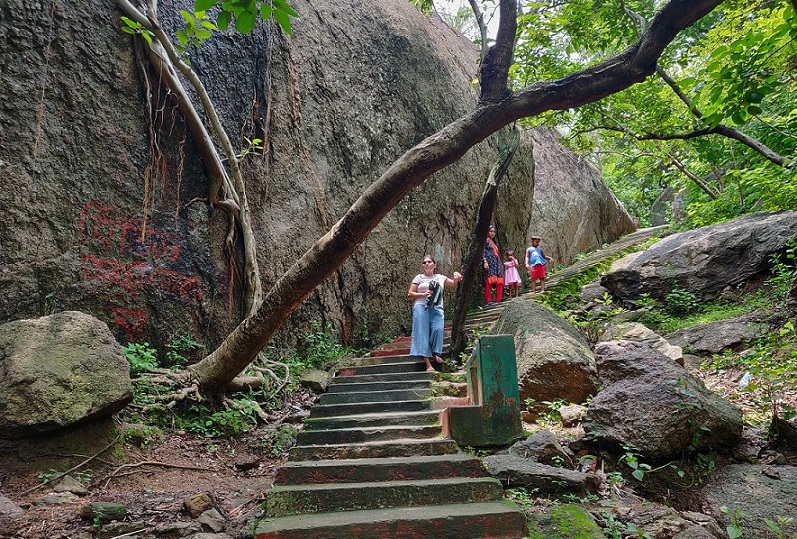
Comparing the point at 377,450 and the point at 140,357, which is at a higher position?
the point at 140,357

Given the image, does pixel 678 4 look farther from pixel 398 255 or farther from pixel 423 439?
pixel 398 255

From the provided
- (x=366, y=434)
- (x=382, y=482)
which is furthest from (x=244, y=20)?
(x=366, y=434)

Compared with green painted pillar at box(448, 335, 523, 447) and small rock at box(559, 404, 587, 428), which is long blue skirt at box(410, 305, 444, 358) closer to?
small rock at box(559, 404, 587, 428)

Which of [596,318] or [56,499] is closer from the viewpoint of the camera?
[56,499]

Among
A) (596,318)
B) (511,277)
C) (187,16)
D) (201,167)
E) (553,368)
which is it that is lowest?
(553,368)

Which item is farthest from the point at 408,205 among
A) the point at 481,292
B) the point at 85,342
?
the point at 85,342

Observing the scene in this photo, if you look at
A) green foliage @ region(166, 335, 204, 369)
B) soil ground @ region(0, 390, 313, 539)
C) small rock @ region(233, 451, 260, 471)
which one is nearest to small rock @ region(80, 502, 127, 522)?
soil ground @ region(0, 390, 313, 539)

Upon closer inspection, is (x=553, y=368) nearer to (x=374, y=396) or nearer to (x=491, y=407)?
(x=491, y=407)

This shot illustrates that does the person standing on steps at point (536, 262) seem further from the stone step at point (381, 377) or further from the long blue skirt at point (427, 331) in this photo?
the stone step at point (381, 377)

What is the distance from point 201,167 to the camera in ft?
22.2

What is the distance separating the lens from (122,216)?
5934mm

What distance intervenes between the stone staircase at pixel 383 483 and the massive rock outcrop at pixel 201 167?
2.52 meters

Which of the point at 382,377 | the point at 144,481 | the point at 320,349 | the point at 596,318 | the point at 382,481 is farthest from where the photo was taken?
A: the point at 596,318

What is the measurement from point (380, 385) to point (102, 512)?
339 cm
